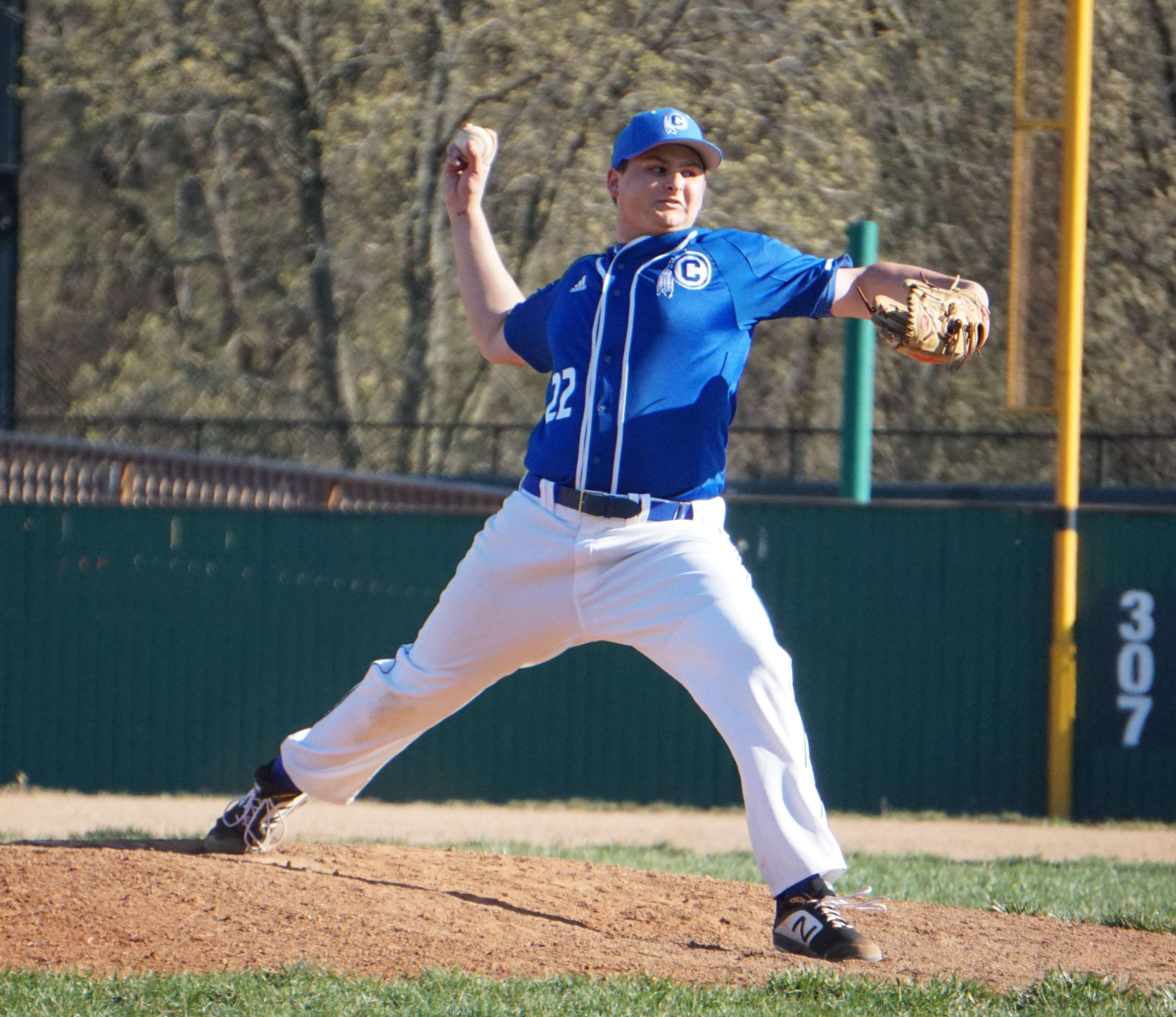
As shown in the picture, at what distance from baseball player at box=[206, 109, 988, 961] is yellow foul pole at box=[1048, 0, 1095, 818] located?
17.2 ft

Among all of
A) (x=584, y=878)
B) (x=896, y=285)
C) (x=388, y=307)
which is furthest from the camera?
(x=388, y=307)

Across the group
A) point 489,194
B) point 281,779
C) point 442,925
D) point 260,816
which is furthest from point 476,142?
point 489,194

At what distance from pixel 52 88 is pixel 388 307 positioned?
488 centimetres

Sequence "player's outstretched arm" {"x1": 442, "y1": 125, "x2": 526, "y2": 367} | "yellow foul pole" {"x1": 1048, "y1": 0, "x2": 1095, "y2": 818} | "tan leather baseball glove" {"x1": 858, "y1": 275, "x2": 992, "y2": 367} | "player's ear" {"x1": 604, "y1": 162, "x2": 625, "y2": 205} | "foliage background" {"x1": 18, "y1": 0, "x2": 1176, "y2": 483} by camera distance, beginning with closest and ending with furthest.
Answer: "tan leather baseball glove" {"x1": 858, "y1": 275, "x2": 992, "y2": 367} < "player's ear" {"x1": 604, "y1": 162, "x2": 625, "y2": 205} < "player's outstretched arm" {"x1": 442, "y1": 125, "x2": 526, "y2": 367} < "yellow foul pole" {"x1": 1048, "y1": 0, "x2": 1095, "y2": 818} < "foliage background" {"x1": 18, "y1": 0, "x2": 1176, "y2": 483}

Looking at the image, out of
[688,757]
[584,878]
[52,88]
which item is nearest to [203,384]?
[52,88]

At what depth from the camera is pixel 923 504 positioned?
886 centimetres

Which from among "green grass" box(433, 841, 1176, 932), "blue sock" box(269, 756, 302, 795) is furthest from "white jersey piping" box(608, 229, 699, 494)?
"green grass" box(433, 841, 1176, 932)

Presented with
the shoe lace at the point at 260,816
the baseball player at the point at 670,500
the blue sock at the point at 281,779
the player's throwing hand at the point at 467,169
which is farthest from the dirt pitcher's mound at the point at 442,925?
the player's throwing hand at the point at 467,169

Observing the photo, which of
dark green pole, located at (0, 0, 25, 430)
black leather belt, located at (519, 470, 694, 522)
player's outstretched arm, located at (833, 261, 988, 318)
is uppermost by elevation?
dark green pole, located at (0, 0, 25, 430)

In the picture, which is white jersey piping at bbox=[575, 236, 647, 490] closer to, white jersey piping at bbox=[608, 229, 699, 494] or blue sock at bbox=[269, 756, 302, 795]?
white jersey piping at bbox=[608, 229, 699, 494]

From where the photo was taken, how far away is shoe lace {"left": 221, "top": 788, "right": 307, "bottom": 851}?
460 centimetres

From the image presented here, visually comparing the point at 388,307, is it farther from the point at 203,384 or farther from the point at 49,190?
the point at 49,190

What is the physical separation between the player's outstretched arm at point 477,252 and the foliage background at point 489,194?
13.0 metres

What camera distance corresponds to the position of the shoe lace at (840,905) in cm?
371
